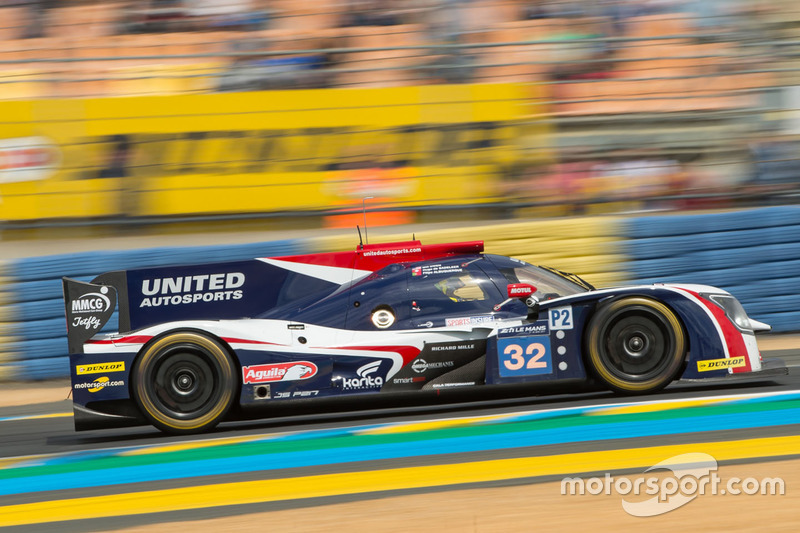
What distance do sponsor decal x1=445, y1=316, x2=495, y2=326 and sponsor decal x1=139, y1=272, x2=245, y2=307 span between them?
5.33 ft

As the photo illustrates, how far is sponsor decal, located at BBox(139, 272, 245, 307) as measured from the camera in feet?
23.0

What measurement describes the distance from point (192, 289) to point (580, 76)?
7.57 meters

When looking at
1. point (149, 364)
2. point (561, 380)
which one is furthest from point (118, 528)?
point (561, 380)

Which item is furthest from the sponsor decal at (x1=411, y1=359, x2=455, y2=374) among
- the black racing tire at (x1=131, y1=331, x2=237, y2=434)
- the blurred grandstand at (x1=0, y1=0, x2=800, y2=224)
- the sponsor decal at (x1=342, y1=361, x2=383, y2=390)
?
the blurred grandstand at (x1=0, y1=0, x2=800, y2=224)

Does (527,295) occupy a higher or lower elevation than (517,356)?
higher

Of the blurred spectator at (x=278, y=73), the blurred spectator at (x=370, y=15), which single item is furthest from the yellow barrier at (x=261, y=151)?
the blurred spectator at (x=370, y=15)

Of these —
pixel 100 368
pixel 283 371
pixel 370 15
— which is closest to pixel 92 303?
pixel 100 368

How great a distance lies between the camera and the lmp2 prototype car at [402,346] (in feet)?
21.5

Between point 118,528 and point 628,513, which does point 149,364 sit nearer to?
point 118,528

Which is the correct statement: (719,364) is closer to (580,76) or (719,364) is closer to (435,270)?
(435,270)

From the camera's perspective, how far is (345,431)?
655cm

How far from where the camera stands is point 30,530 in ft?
16.2

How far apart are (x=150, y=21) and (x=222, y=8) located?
3.53ft

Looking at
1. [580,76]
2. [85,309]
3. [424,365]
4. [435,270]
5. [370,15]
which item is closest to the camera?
[424,365]
